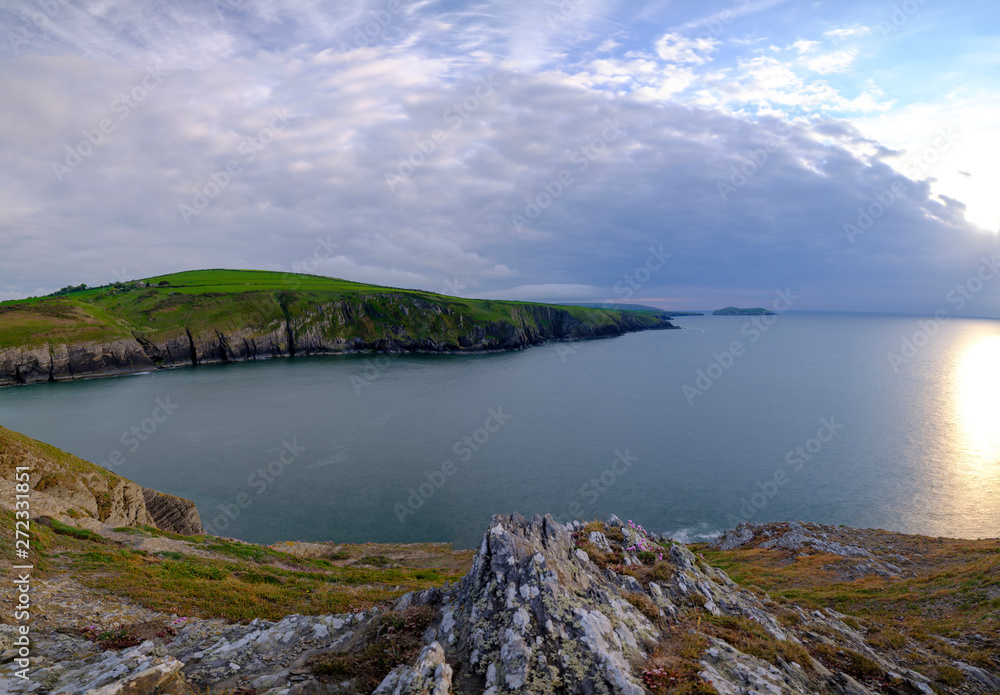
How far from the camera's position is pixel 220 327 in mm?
135625

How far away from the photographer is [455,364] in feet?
451

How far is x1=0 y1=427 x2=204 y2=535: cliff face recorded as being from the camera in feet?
70.8

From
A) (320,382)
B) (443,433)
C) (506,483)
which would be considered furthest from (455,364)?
(506,483)

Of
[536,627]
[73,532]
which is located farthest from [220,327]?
[536,627]

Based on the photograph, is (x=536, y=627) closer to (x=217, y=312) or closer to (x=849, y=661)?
(x=849, y=661)

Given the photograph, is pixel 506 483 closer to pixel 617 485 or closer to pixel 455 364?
pixel 617 485

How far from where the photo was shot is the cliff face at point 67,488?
70.8 ft

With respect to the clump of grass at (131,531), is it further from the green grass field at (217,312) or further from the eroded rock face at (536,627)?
the green grass field at (217,312)

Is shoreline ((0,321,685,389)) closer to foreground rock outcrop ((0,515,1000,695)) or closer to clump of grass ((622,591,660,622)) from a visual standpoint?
foreground rock outcrop ((0,515,1000,695))

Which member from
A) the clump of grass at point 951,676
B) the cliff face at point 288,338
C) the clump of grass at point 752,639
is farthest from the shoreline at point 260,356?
the clump of grass at point 951,676

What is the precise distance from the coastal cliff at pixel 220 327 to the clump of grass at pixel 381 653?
141573mm

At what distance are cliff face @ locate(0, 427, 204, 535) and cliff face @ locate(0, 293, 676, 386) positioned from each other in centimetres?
11482

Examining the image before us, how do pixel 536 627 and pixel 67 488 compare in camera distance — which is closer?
pixel 536 627

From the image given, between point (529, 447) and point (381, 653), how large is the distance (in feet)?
170
